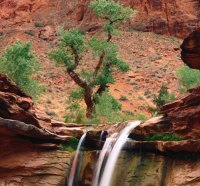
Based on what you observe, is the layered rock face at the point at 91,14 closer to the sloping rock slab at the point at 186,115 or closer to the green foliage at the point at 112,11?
the green foliage at the point at 112,11

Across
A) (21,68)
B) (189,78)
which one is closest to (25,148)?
(21,68)

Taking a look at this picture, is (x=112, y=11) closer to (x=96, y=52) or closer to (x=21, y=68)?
(x=96, y=52)

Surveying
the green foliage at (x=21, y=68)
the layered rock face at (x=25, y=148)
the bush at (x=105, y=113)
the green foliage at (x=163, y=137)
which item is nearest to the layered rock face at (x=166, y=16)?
the green foliage at (x=21, y=68)

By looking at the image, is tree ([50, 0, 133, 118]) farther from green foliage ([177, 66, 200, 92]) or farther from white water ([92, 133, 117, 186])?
white water ([92, 133, 117, 186])

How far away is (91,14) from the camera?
62.0 m

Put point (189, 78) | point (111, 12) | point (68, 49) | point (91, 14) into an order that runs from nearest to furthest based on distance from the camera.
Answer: point (68, 49) → point (111, 12) → point (189, 78) → point (91, 14)

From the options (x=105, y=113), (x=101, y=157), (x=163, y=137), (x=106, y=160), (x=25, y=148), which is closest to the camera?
(x=163, y=137)

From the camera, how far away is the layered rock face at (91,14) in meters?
60.2

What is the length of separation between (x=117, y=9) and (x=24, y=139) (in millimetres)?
18059

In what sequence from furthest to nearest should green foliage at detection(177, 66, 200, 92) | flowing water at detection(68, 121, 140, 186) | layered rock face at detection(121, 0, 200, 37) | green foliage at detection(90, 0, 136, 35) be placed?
layered rock face at detection(121, 0, 200, 37), green foliage at detection(177, 66, 200, 92), green foliage at detection(90, 0, 136, 35), flowing water at detection(68, 121, 140, 186)

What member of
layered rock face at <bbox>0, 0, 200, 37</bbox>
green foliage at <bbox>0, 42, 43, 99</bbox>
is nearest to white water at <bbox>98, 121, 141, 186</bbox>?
green foliage at <bbox>0, 42, 43, 99</bbox>

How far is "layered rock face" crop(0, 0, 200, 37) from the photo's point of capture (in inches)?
2370

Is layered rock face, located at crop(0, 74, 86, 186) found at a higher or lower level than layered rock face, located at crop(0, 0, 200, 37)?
lower

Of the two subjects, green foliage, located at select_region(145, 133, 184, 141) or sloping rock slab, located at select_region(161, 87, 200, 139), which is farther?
green foliage, located at select_region(145, 133, 184, 141)
